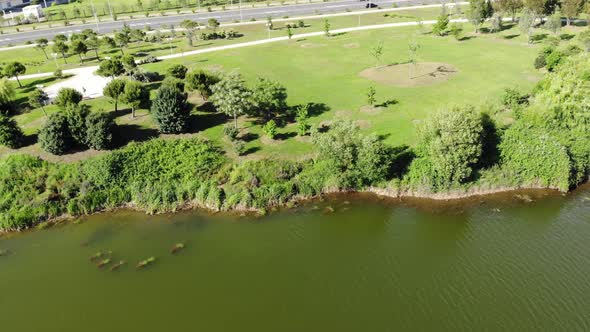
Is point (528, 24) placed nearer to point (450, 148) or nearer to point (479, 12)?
point (479, 12)

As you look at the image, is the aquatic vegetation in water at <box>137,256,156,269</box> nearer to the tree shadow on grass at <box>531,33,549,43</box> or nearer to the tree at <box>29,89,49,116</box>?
the tree at <box>29,89,49,116</box>

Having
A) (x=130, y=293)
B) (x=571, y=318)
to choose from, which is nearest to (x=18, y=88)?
(x=130, y=293)

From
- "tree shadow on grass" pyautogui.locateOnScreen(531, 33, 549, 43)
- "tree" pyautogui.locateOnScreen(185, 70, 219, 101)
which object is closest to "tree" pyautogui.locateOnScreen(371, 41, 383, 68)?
"tree" pyautogui.locateOnScreen(185, 70, 219, 101)

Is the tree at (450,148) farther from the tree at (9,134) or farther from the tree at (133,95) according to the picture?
the tree at (9,134)

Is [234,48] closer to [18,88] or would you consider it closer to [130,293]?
[18,88]

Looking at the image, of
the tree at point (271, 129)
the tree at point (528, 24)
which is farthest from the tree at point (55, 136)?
the tree at point (528, 24)

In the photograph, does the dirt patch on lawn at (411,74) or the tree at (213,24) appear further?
the tree at (213,24)
